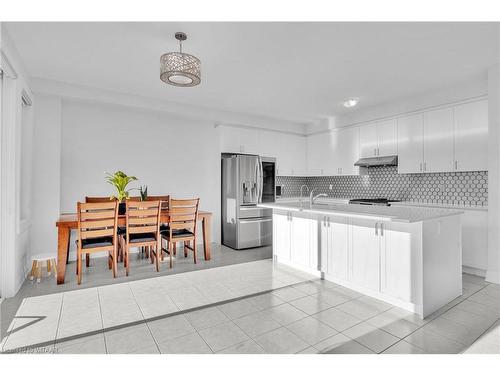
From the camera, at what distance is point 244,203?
535 centimetres

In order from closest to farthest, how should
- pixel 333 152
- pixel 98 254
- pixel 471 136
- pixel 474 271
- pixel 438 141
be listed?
pixel 474 271, pixel 471 136, pixel 438 141, pixel 98 254, pixel 333 152

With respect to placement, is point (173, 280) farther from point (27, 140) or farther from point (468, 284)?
point (468, 284)

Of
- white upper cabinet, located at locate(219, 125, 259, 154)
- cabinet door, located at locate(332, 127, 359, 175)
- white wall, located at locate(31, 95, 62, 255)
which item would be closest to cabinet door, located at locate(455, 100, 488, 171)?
cabinet door, located at locate(332, 127, 359, 175)

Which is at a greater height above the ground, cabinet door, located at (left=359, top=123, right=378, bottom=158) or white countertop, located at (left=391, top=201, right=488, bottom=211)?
cabinet door, located at (left=359, top=123, right=378, bottom=158)

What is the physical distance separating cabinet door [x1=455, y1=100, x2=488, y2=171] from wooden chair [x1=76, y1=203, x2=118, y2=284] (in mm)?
4731

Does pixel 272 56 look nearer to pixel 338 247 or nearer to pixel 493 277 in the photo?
pixel 338 247

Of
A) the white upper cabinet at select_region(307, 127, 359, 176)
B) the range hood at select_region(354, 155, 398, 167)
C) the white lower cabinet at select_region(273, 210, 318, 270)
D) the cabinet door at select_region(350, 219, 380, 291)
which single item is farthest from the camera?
the white upper cabinet at select_region(307, 127, 359, 176)

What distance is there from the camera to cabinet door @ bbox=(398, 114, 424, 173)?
457 centimetres

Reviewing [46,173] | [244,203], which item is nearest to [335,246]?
[244,203]

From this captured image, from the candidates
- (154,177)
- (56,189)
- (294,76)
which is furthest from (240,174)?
(56,189)

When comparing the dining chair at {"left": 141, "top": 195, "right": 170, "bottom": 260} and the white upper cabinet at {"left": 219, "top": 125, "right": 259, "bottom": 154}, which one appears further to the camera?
the white upper cabinet at {"left": 219, "top": 125, "right": 259, "bottom": 154}

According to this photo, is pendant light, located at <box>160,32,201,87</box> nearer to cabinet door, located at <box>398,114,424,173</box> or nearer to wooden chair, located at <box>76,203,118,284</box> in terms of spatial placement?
wooden chair, located at <box>76,203,118,284</box>

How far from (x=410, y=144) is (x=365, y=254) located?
2.63 meters

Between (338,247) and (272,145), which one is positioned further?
(272,145)
